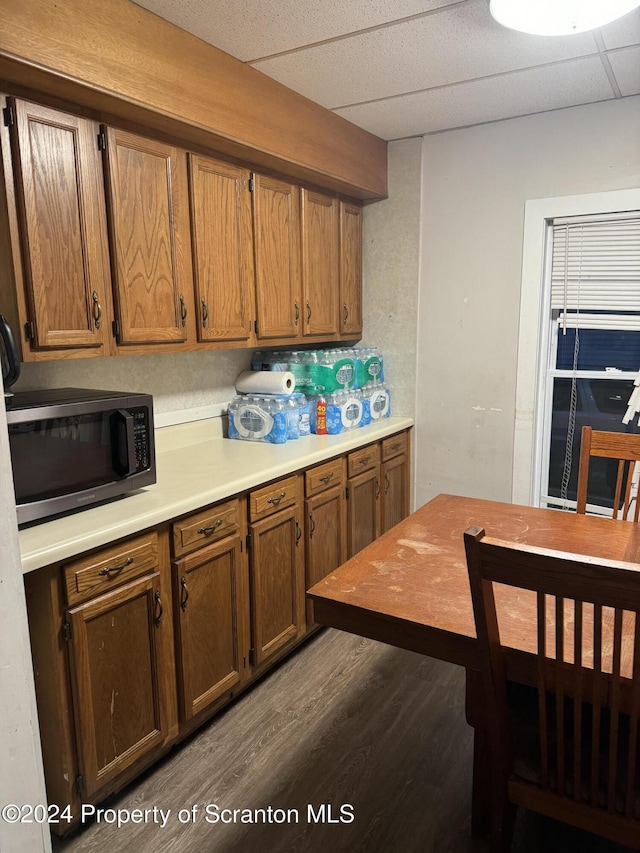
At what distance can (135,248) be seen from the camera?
2.10m

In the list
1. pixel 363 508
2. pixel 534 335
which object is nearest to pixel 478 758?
pixel 363 508

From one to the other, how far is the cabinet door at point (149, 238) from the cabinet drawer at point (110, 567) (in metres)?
0.70

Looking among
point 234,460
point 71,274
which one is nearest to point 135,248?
point 71,274

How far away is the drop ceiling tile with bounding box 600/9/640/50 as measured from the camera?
196 cm

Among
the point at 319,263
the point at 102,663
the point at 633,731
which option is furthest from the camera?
the point at 319,263

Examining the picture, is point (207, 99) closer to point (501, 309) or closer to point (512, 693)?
point (501, 309)

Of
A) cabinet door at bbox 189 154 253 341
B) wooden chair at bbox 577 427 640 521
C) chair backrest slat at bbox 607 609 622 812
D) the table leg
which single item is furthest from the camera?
cabinet door at bbox 189 154 253 341

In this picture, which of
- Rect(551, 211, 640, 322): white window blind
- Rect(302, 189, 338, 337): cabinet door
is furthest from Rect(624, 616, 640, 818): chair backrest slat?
Rect(302, 189, 338, 337): cabinet door

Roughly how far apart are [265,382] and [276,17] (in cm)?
151

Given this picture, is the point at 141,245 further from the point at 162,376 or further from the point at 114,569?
the point at 114,569

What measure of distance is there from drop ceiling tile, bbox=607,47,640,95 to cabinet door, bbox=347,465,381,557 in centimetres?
197

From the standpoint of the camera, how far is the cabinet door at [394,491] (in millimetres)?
3279

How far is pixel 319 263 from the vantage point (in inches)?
122

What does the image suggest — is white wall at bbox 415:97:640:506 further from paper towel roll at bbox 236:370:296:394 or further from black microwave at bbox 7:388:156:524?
black microwave at bbox 7:388:156:524
